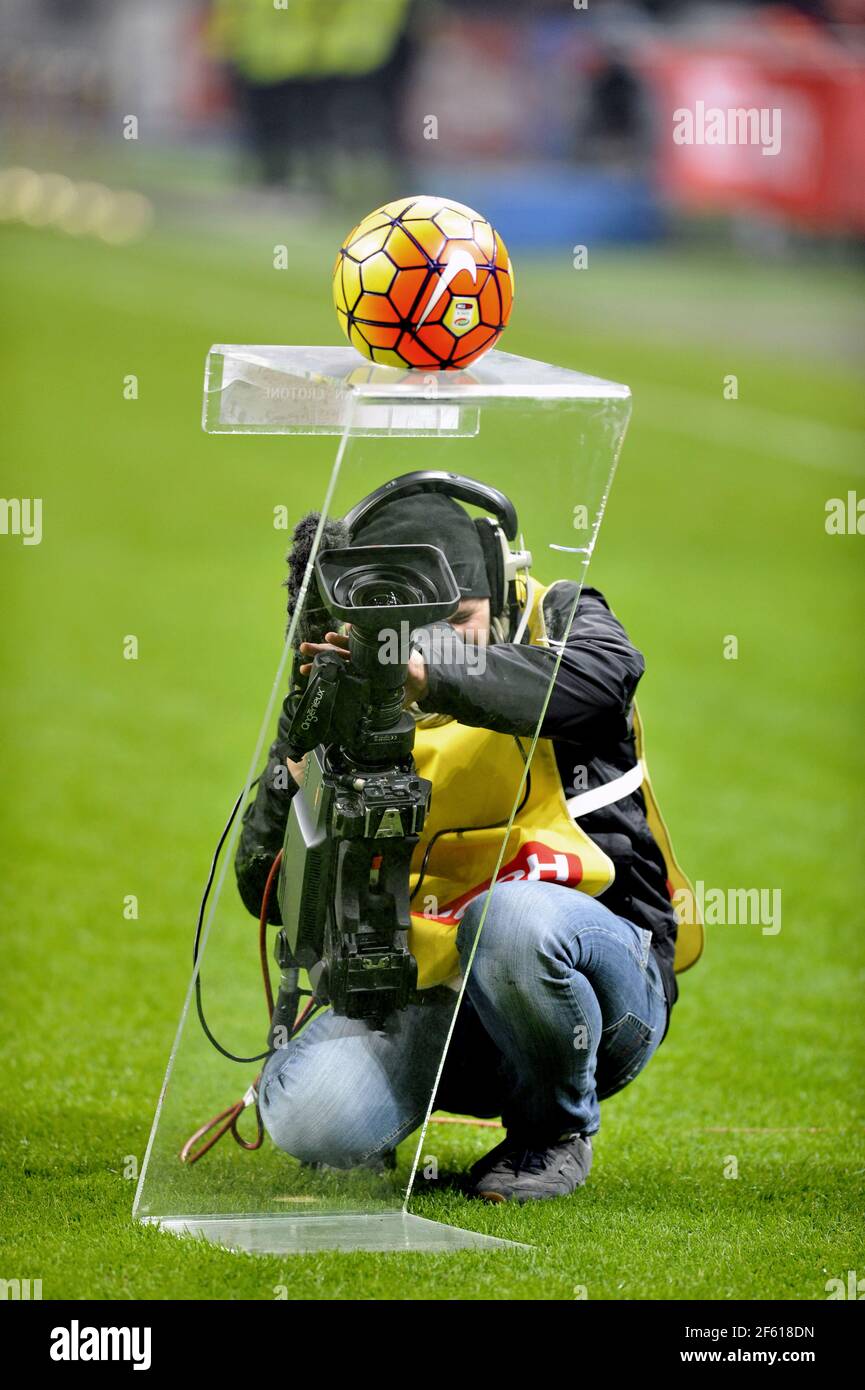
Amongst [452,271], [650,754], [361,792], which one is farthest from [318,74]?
[361,792]

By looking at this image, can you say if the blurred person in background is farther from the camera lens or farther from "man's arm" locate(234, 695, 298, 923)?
the camera lens

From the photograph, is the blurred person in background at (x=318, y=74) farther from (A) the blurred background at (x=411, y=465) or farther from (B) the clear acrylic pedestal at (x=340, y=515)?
(B) the clear acrylic pedestal at (x=340, y=515)

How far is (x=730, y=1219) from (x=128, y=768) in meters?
4.09

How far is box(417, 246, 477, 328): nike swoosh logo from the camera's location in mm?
2717

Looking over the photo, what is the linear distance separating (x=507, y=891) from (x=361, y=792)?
1.18 ft

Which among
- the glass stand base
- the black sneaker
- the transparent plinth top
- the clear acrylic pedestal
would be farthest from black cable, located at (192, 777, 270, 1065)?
the transparent plinth top

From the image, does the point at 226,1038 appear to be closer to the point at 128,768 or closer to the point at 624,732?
the point at 624,732

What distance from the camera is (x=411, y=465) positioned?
8.91 ft

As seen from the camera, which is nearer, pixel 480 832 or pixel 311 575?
pixel 311 575

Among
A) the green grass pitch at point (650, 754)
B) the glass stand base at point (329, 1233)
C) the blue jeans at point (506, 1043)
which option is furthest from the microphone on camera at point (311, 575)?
the glass stand base at point (329, 1233)

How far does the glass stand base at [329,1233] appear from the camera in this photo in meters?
2.83

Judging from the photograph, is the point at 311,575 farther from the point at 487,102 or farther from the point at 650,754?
the point at 487,102

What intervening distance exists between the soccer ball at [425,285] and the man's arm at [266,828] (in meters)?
0.68

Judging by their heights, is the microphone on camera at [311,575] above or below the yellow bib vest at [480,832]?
above
